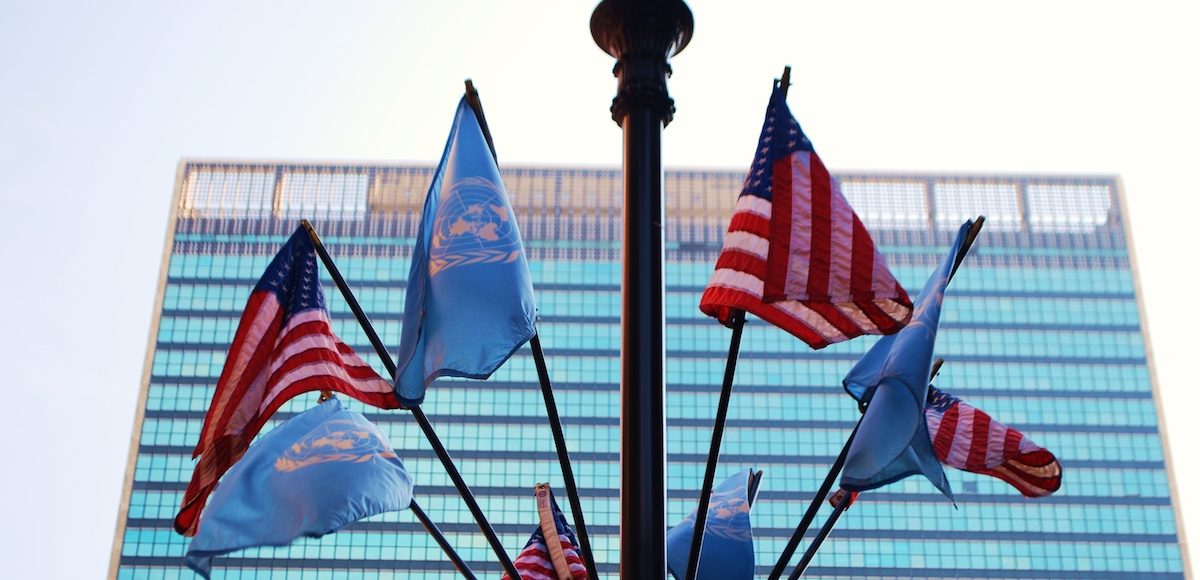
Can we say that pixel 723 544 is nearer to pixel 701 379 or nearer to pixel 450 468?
pixel 450 468

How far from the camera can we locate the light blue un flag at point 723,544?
12133mm

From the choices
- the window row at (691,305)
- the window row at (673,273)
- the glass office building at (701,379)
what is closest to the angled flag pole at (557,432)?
the glass office building at (701,379)

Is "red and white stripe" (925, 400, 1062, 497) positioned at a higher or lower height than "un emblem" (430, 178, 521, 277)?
lower

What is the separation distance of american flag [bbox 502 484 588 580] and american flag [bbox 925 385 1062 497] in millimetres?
3109

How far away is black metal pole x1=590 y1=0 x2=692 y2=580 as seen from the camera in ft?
24.3

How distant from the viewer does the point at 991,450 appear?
10156mm

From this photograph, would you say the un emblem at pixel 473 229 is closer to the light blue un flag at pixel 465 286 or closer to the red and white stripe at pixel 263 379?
the light blue un flag at pixel 465 286

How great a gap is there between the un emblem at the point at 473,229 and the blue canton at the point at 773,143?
5.61ft

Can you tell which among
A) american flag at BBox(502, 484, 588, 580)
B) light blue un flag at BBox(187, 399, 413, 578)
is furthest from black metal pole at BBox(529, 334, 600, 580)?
american flag at BBox(502, 484, 588, 580)

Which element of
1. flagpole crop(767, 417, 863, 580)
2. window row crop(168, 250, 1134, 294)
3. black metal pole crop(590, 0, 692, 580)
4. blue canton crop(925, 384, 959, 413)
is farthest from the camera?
window row crop(168, 250, 1134, 294)

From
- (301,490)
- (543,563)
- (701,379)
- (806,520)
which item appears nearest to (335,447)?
(301,490)

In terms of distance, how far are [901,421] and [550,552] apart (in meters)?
3.34

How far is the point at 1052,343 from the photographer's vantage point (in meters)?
98.4

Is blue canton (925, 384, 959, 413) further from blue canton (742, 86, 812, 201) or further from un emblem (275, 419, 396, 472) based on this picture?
un emblem (275, 419, 396, 472)
